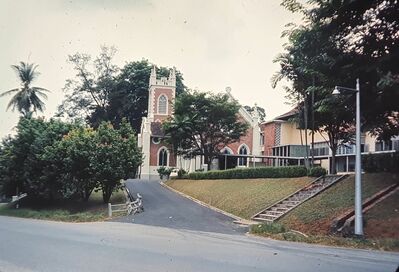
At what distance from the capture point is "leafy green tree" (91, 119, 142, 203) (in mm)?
32031

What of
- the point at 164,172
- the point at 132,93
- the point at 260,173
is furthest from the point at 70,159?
the point at 132,93

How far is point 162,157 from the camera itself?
58.7 m

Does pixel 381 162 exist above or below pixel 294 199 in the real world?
above

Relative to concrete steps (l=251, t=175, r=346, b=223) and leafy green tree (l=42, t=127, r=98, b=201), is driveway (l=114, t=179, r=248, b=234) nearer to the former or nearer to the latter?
concrete steps (l=251, t=175, r=346, b=223)

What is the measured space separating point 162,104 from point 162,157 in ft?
27.1

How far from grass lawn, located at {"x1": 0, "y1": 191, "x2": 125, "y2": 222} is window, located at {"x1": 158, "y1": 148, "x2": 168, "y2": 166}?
19891mm

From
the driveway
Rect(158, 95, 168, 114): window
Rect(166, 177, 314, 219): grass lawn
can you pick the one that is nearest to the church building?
Rect(158, 95, 168, 114): window

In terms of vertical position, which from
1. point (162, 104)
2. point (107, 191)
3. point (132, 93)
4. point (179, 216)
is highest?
point (132, 93)

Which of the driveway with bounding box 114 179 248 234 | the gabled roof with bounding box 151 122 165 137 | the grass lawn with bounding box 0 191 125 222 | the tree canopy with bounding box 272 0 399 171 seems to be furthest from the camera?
the gabled roof with bounding box 151 122 165 137

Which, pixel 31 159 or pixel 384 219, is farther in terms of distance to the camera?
pixel 31 159

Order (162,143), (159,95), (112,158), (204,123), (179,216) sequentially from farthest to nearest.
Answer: (159,95), (162,143), (204,123), (112,158), (179,216)

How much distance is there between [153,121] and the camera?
60969mm

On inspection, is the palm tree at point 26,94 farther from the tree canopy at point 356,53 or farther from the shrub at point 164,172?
the tree canopy at point 356,53

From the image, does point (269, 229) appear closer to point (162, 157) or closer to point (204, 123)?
point (204, 123)
